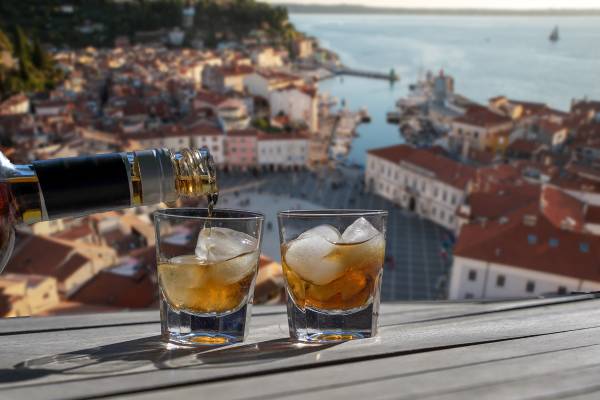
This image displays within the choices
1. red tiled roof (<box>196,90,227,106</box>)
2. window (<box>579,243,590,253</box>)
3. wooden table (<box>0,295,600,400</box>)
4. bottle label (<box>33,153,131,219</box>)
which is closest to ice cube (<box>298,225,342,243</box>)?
wooden table (<box>0,295,600,400</box>)

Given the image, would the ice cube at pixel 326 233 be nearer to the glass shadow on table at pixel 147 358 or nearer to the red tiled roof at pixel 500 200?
the glass shadow on table at pixel 147 358

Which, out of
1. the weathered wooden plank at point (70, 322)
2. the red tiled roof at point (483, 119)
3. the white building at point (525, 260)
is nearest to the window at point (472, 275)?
the white building at point (525, 260)

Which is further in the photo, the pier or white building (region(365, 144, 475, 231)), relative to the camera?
the pier

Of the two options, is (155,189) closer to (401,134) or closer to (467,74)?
(401,134)

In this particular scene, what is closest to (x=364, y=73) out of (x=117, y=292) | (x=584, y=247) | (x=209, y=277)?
(x=584, y=247)

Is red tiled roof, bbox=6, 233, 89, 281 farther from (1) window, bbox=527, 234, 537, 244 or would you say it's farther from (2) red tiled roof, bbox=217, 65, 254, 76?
(2) red tiled roof, bbox=217, 65, 254, 76

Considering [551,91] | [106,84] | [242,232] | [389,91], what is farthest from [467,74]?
[242,232]

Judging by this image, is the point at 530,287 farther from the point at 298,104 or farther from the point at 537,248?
the point at 298,104
